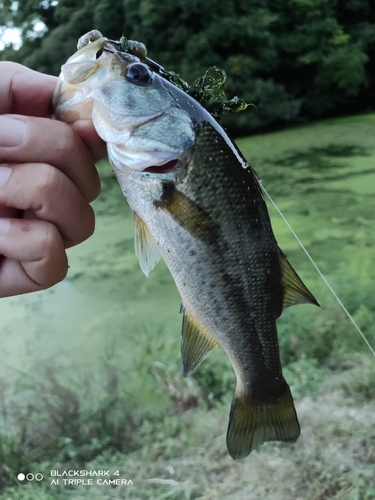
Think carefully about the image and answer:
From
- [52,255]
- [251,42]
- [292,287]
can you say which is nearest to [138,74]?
[52,255]

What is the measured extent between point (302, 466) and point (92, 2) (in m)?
7.36

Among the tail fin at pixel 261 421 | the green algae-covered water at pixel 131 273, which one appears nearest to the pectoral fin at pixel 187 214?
the tail fin at pixel 261 421

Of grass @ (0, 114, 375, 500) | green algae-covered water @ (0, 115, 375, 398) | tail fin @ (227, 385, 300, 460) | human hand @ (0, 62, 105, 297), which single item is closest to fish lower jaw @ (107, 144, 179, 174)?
human hand @ (0, 62, 105, 297)

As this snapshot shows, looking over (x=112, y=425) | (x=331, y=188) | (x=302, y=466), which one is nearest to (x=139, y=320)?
(x=112, y=425)

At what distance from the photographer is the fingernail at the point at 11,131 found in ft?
2.91

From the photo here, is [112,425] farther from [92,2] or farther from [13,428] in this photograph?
[92,2]

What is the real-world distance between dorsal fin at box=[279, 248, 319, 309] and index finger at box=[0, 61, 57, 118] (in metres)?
0.63

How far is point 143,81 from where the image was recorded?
35.6 inches

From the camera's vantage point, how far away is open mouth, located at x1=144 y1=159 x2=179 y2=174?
2.94 feet

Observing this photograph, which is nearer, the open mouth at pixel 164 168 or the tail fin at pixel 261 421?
the open mouth at pixel 164 168

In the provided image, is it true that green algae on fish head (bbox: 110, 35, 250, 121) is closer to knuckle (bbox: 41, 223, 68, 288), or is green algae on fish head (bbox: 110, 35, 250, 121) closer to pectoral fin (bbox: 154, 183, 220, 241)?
pectoral fin (bbox: 154, 183, 220, 241)

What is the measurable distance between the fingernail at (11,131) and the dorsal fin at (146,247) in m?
0.28

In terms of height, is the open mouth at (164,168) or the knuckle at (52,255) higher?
the open mouth at (164,168)

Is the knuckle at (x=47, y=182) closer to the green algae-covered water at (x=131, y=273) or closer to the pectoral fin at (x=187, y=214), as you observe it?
the pectoral fin at (x=187, y=214)
